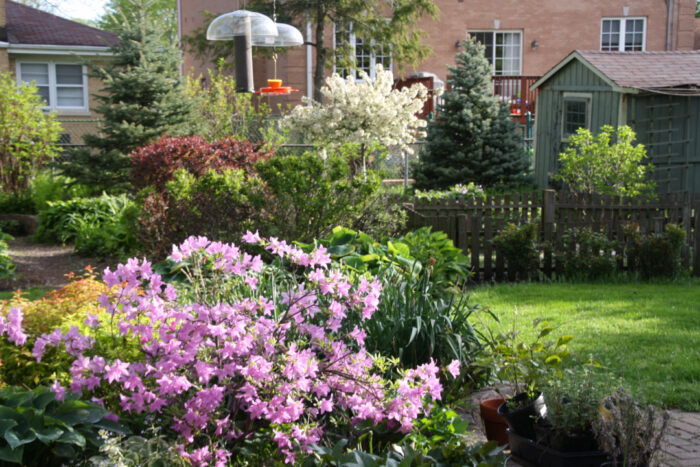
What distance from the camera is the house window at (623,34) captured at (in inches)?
979

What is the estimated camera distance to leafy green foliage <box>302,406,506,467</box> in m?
2.89

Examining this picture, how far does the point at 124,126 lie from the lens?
551 inches

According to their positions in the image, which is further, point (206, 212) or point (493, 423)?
point (206, 212)

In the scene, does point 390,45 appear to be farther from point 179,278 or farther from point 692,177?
point 179,278

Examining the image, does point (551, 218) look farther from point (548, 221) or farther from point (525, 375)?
point (525, 375)

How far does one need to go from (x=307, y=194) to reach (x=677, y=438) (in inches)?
191

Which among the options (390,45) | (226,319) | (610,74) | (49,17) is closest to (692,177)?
(610,74)

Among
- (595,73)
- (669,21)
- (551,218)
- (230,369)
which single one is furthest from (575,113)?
(230,369)

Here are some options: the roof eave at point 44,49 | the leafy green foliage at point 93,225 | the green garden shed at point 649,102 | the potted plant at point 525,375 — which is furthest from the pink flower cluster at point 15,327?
the roof eave at point 44,49

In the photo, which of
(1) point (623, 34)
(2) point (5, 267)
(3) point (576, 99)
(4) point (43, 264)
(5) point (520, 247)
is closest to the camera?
(5) point (520, 247)

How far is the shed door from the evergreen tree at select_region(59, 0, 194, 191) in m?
9.49

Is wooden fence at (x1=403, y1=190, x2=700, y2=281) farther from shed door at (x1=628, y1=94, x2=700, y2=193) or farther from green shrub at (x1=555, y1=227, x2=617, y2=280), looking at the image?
shed door at (x1=628, y1=94, x2=700, y2=193)

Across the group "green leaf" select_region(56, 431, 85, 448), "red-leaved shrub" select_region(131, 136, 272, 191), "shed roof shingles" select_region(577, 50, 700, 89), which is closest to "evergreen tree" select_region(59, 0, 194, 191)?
"red-leaved shrub" select_region(131, 136, 272, 191)

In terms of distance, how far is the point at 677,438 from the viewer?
12.9ft
